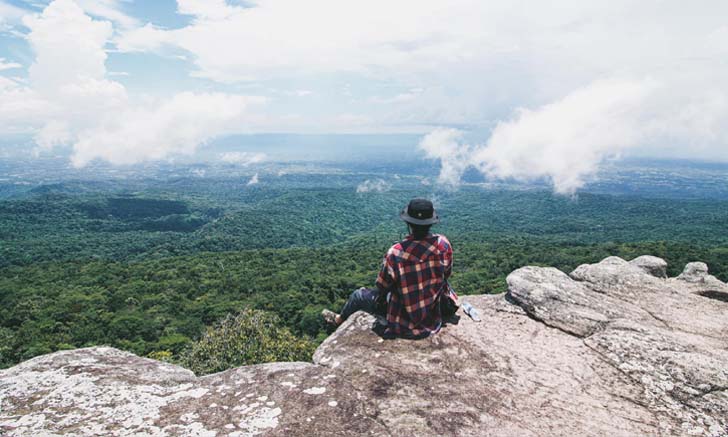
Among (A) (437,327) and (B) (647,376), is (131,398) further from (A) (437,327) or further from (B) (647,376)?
(B) (647,376)

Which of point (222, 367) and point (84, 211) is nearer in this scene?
point (222, 367)

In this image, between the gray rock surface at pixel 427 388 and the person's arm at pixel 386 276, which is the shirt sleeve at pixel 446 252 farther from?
the gray rock surface at pixel 427 388

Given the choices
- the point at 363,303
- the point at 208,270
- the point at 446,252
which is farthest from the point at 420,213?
the point at 208,270

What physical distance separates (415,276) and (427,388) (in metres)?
1.69

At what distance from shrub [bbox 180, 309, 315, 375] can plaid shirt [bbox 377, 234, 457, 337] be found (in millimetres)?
12719

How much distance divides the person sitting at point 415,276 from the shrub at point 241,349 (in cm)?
1267

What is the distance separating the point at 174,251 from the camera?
102 metres

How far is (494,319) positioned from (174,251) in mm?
109281

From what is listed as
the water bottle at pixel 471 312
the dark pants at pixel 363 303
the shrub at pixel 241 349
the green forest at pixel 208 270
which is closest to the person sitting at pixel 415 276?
the dark pants at pixel 363 303

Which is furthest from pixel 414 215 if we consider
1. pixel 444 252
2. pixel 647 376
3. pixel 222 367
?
pixel 222 367

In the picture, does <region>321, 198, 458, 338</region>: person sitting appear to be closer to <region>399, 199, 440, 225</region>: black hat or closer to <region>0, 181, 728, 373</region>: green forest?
<region>399, 199, 440, 225</region>: black hat

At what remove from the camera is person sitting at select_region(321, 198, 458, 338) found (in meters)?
6.11

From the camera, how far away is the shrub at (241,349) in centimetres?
1798

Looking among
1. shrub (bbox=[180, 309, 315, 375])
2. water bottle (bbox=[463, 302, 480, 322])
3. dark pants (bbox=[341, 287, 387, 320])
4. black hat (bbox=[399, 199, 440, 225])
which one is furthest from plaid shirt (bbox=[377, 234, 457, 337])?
shrub (bbox=[180, 309, 315, 375])
